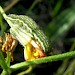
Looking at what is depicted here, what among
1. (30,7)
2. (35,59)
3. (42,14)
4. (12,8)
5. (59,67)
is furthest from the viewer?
(42,14)

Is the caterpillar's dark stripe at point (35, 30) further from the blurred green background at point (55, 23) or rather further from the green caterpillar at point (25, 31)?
the blurred green background at point (55, 23)

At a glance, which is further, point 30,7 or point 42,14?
point 42,14

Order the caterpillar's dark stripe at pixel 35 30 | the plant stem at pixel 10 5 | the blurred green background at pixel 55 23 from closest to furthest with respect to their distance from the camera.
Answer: the caterpillar's dark stripe at pixel 35 30 < the plant stem at pixel 10 5 < the blurred green background at pixel 55 23

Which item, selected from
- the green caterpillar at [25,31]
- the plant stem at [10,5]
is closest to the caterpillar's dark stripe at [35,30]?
the green caterpillar at [25,31]

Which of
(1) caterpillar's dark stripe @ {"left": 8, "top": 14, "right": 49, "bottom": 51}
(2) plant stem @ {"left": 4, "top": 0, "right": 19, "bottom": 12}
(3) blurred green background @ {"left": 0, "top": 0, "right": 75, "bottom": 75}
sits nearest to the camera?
(1) caterpillar's dark stripe @ {"left": 8, "top": 14, "right": 49, "bottom": 51}

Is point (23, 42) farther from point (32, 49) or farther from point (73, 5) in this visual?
point (73, 5)

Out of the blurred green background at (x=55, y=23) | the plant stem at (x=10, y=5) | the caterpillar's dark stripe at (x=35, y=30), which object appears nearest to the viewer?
the caterpillar's dark stripe at (x=35, y=30)

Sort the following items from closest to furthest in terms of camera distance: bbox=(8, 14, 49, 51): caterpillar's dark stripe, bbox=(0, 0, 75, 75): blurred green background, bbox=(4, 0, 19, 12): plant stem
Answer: bbox=(8, 14, 49, 51): caterpillar's dark stripe < bbox=(4, 0, 19, 12): plant stem < bbox=(0, 0, 75, 75): blurred green background

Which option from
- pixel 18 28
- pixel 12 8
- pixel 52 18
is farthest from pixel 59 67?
pixel 18 28

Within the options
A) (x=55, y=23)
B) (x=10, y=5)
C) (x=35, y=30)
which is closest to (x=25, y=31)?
(x=35, y=30)

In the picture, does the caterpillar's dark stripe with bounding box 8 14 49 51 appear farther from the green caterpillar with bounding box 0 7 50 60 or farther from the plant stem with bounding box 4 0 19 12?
the plant stem with bounding box 4 0 19 12

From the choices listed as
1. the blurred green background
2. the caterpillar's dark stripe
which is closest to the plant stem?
the blurred green background
